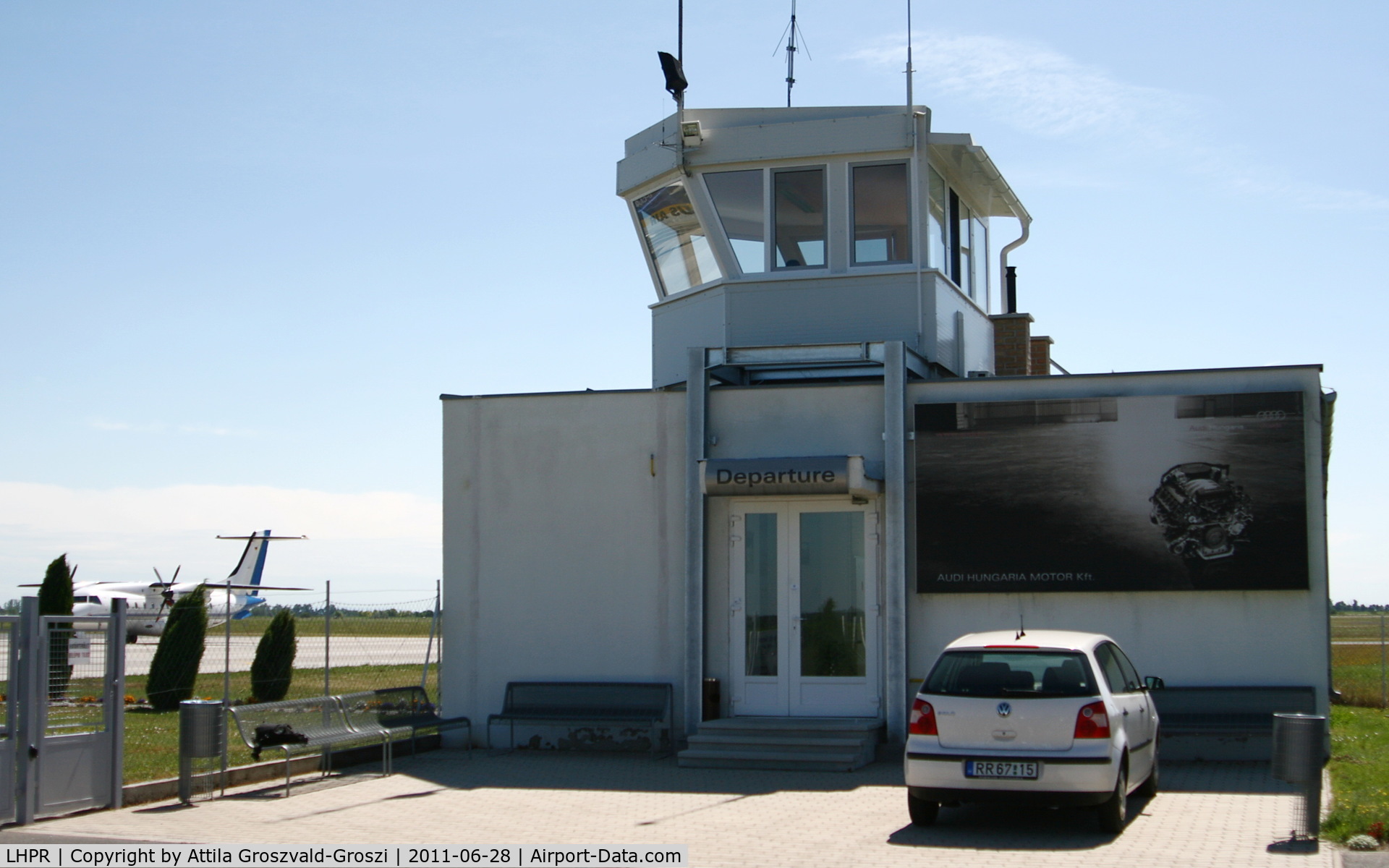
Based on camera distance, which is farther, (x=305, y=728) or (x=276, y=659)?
(x=276, y=659)

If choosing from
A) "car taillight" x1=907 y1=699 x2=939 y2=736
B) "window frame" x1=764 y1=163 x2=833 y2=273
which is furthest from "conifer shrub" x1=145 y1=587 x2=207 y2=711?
"car taillight" x1=907 y1=699 x2=939 y2=736

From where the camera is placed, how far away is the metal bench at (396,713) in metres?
13.7

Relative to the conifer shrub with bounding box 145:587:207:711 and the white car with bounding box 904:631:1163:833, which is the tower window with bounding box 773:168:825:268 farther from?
the conifer shrub with bounding box 145:587:207:711

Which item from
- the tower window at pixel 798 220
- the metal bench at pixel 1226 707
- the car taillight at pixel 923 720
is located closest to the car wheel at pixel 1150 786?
the metal bench at pixel 1226 707

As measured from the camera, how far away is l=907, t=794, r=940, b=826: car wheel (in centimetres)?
987

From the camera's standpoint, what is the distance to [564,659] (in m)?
15.5

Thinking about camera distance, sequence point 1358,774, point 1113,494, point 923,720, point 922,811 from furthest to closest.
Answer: point 1113,494, point 1358,774, point 922,811, point 923,720

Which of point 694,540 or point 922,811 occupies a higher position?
point 694,540

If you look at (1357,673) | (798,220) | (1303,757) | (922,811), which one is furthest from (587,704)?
(1357,673)

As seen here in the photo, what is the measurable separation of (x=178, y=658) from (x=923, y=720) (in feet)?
55.2

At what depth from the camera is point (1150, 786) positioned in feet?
36.9

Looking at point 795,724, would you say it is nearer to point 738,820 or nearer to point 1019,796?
point 738,820

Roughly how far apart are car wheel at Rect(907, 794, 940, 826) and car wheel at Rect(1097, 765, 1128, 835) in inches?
46.7

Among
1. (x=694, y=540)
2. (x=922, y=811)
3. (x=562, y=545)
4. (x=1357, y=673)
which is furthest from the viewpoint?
(x=1357, y=673)
